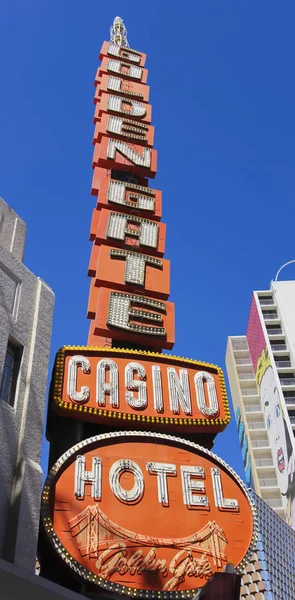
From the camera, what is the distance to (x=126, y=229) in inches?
1022

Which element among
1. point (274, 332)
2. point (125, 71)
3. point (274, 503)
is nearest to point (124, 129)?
point (125, 71)

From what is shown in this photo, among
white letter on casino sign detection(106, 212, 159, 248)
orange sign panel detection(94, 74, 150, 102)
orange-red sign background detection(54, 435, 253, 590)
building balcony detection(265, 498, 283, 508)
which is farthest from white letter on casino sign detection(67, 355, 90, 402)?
building balcony detection(265, 498, 283, 508)

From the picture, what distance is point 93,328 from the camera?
891 inches

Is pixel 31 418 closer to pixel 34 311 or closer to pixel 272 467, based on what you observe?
pixel 34 311

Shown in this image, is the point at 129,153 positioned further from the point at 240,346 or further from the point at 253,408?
the point at 240,346

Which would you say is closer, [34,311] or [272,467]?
[34,311]

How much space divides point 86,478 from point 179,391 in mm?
4529

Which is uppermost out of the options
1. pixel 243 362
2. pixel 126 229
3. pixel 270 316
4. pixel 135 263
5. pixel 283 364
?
pixel 270 316

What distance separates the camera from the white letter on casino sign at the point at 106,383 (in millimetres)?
18328

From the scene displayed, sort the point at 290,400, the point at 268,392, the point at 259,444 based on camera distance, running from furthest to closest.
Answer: the point at 259,444 → the point at 268,392 → the point at 290,400

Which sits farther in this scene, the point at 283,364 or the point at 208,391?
the point at 283,364

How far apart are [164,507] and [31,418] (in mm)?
5295

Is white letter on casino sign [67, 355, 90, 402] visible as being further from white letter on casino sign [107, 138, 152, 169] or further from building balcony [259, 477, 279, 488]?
building balcony [259, 477, 279, 488]

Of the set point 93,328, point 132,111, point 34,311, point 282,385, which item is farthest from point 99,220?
point 282,385
